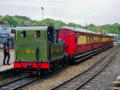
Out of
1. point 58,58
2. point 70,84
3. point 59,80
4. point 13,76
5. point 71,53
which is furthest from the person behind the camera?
point 71,53

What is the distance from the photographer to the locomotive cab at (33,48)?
11.4 metres

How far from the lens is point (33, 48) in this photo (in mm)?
11625

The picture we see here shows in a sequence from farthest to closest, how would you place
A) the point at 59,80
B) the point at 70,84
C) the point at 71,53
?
the point at 71,53
the point at 59,80
the point at 70,84

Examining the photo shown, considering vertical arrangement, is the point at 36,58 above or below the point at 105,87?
above

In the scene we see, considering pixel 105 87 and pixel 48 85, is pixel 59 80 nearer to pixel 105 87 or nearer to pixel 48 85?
pixel 48 85

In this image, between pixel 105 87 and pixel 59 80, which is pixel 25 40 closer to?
pixel 59 80

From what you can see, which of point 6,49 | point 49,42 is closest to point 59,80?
point 49,42

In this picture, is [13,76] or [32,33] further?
[13,76]

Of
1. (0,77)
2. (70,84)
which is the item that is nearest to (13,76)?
(0,77)

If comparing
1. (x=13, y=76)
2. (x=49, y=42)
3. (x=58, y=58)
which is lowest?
(x=13, y=76)

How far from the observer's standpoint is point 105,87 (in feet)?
31.8

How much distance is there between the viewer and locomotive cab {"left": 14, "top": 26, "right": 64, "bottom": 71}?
11.4 m

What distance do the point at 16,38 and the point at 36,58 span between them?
1519mm

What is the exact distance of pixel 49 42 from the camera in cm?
1167
